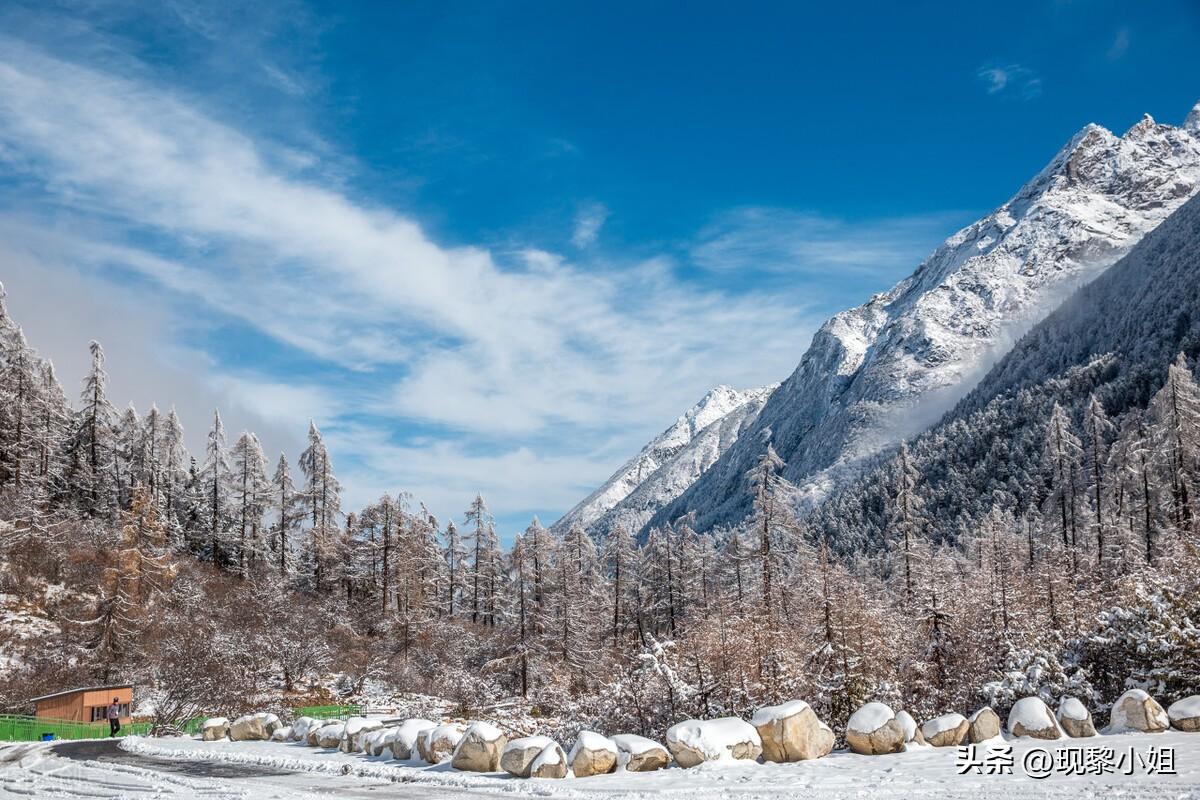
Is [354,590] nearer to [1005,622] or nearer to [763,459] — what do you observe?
[763,459]

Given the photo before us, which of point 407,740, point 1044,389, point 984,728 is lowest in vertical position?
point 407,740

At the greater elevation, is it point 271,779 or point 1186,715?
point 1186,715

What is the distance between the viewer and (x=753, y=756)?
47.7 ft

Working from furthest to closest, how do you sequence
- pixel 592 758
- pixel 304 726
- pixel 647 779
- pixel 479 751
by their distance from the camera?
pixel 304 726, pixel 479 751, pixel 592 758, pixel 647 779

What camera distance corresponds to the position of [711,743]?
1445cm

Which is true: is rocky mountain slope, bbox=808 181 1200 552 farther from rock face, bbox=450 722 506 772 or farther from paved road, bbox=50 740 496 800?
paved road, bbox=50 740 496 800

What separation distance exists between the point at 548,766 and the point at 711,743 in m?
2.86

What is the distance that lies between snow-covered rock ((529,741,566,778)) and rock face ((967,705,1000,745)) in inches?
283

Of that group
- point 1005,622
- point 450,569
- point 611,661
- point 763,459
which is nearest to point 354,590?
point 450,569

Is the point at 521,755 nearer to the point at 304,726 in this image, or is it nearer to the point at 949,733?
the point at 949,733

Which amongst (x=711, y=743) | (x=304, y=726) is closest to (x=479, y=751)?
(x=711, y=743)

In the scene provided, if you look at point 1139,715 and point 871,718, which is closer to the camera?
point 1139,715

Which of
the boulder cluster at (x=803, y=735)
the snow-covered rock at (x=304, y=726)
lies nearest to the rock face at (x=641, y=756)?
the boulder cluster at (x=803, y=735)

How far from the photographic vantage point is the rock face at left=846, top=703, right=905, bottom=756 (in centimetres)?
1444
